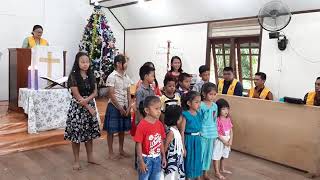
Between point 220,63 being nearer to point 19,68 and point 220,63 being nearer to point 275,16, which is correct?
point 275,16

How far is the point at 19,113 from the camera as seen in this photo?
16.5 feet

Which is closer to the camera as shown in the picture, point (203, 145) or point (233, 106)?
point (203, 145)

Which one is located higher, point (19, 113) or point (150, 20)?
point (150, 20)

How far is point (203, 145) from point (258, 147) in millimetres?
1495

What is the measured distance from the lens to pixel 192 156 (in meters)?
2.84

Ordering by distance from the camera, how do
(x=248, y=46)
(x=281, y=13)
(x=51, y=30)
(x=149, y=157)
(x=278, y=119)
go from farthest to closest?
(x=51, y=30) → (x=248, y=46) → (x=281, y=13) → (x=278, y=119) → (x=149, y=157)

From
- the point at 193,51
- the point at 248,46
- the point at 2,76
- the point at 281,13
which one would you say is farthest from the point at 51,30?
the point at 281,13

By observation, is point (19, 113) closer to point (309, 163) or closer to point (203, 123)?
point (203, 123)

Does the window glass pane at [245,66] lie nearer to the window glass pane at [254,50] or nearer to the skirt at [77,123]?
the window glass pane at [254,50]

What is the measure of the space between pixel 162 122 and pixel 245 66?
3.07m

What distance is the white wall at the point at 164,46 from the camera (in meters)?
6.39

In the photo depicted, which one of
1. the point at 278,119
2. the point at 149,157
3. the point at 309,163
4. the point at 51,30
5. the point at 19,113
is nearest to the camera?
the point at 149,157

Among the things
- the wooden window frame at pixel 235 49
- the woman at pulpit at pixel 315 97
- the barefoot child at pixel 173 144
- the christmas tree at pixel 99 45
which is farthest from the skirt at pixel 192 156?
the christmas tree at pixel 99 45

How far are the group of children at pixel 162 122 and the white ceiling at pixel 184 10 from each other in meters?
2.03
